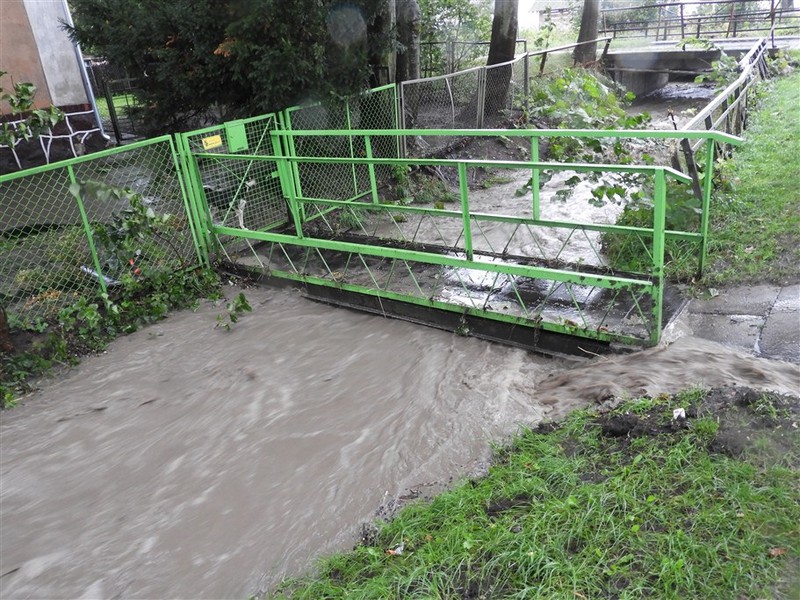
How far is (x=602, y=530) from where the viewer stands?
3352mm

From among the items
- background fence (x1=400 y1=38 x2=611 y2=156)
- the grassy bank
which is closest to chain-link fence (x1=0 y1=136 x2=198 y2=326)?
background fence (x1=400 y1=38 x2=611 y2=156)

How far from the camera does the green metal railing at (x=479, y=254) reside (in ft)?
17.9

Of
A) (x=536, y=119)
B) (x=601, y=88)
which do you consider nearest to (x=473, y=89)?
(x=536, y=119)

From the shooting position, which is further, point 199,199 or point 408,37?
point 408,37

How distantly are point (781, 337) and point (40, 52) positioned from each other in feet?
41.6

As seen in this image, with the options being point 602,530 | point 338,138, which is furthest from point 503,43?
point 602,530

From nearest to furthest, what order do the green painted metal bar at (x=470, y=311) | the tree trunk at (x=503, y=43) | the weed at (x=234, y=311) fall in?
the green painted metal bar at (x=470, y=311)
the weed at (x=234, y=311)
the tree trunk at (x=503, y=43)

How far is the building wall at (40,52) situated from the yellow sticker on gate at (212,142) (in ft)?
18.9

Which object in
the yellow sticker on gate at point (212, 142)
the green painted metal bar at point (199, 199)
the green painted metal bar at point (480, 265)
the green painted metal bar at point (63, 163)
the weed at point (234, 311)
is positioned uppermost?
the green painted metal bar at point (63, 163)

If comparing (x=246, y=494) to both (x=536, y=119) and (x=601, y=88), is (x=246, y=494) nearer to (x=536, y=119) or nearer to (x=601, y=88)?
(x=601, y=88)

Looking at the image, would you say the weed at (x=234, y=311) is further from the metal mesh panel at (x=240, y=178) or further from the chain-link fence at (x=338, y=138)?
the chain-link fence at (x=338, y=138)

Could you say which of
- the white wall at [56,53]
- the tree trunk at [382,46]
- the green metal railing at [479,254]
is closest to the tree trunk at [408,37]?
the tree trunk at [382,46]

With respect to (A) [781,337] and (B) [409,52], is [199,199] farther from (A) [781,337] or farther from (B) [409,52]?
(A) [781,337]

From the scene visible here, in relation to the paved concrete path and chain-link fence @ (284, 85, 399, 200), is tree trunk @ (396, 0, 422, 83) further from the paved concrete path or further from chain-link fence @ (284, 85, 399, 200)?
the paved concrete path
